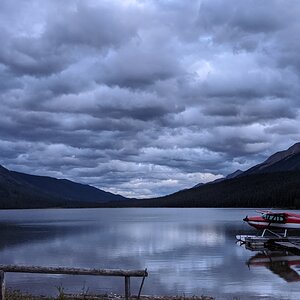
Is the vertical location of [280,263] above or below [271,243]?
below

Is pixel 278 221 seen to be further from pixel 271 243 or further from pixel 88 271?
pixel 88 271

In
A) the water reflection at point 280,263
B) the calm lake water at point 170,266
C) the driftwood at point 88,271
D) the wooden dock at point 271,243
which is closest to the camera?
the driftwood at point 88,271

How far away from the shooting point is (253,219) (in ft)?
172

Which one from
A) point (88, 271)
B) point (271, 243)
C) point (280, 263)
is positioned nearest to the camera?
point (88, 271)

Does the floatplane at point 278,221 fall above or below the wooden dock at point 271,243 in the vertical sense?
above

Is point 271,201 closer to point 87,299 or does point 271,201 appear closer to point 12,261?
point 12,261

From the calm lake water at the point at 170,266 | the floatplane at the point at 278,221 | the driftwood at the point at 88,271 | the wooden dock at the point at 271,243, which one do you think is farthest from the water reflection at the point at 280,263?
the driftwood at the point at 88,271

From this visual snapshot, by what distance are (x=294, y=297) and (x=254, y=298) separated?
5.23 ft

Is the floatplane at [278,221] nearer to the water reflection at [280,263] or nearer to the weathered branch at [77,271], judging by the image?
the water reflection at [280,263]

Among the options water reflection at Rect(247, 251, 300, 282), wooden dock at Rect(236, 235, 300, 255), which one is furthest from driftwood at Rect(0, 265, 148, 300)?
wooden dock at Rect(236, 235, 300, 255)

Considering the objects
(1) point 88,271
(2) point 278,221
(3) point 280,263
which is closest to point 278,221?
(2) point 278,221

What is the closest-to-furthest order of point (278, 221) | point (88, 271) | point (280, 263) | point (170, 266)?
point (88, 271) → point (170, 266) → point (280, 263) → point (278, 221)

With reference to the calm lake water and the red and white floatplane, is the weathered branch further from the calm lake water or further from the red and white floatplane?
the red and white floatplane

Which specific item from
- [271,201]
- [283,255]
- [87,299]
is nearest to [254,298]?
[87,299]
